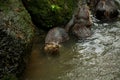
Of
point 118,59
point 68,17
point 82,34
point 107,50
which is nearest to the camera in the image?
point 118,59

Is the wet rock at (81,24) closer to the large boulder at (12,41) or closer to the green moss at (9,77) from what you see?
the large boulder at (12,41)

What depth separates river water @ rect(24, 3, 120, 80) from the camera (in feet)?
23.8

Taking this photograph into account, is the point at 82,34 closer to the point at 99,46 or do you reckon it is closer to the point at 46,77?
the point at 99,46

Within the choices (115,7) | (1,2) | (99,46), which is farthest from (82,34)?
(1,2)

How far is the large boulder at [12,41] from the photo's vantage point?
21.9 feet

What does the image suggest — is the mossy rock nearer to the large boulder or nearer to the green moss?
the large boulder

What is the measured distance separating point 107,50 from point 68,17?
8.07 ft

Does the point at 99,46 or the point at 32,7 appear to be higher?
the point at 32,7

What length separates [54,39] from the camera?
29.8ft

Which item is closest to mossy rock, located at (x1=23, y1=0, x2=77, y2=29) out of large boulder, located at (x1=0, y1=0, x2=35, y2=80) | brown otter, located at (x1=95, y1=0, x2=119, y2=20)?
large boulder, located at (x1=0, y1=0, x2=35, y2=80)

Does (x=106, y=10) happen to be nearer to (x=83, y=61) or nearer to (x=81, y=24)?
(x=81, y=24)

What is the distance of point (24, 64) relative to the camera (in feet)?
23.8

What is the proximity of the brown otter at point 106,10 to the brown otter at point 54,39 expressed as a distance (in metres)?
2.10

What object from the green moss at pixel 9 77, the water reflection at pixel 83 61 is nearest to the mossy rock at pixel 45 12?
the water reflection at pixel 83 61
